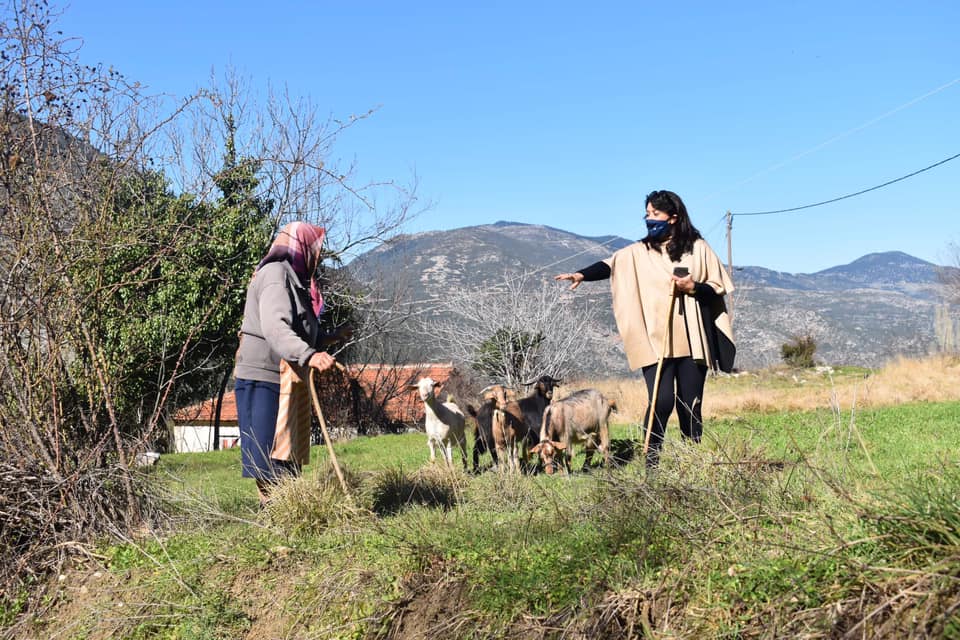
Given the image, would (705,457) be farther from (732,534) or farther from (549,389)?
(549,389)

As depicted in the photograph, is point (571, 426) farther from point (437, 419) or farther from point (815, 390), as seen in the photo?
point (815, 390)

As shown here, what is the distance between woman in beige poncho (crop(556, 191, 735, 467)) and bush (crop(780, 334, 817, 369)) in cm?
3531

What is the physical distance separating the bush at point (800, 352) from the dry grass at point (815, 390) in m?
1.46

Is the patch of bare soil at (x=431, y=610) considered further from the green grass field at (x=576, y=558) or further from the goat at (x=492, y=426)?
the goat at (x=492, y=426)

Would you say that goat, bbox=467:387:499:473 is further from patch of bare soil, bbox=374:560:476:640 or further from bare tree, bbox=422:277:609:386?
bare tree, bbox=422:277:609:386

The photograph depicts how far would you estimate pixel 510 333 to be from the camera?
32219mm

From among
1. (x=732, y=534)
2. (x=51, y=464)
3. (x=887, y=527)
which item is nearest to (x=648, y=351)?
(x=732, y=534)

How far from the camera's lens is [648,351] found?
7.11 m

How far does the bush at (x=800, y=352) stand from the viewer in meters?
40.7

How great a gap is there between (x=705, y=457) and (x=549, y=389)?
4813 millimetres

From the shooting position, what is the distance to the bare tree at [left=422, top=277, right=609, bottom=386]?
32.5 metres

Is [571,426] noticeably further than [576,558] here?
Yes

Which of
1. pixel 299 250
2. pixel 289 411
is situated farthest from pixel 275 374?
pixel 299 250

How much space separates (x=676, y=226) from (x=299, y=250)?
117 inches
